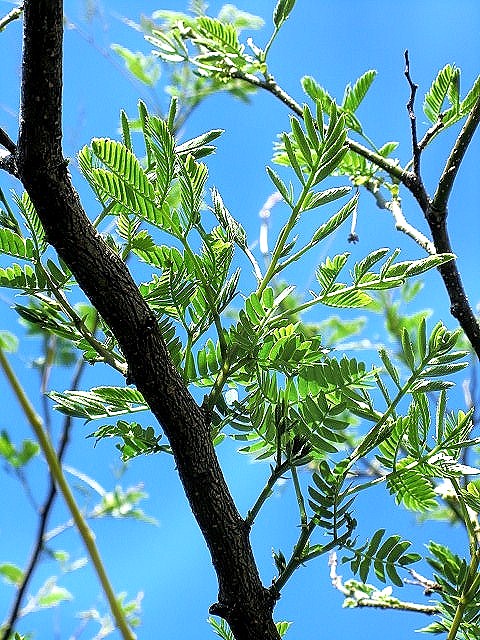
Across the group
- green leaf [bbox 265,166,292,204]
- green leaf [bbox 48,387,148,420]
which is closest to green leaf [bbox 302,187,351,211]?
green leaf [bbox 265,166,292,204]

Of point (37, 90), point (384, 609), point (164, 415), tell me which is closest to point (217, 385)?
point (164, 415)

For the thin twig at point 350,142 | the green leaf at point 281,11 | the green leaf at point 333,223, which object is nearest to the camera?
the green leaf at point 333,223

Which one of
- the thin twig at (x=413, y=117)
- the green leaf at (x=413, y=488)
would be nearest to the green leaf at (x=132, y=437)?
the green leaf at (x=413, y=488)

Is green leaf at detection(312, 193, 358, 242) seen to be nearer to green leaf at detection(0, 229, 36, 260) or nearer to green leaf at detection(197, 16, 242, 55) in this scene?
green leaf at detection(0, 229, 36, 260)

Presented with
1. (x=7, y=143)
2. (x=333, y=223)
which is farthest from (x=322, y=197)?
(x=7, y=143)

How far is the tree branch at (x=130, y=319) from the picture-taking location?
295 millimetres

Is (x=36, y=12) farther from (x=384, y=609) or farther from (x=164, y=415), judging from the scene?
(x=384, y=609)

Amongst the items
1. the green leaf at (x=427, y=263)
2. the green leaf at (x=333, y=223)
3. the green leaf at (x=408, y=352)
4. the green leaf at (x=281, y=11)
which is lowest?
the green leaf at (x=408, y=352)

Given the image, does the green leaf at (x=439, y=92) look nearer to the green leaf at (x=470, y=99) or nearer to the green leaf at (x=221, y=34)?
the green leaf at (x=470, y=99)

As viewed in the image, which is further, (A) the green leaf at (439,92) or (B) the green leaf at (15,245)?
(A) the green leaf at (439,92)

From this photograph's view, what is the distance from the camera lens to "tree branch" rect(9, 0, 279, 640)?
295mm

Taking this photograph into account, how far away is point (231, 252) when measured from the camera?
37cm

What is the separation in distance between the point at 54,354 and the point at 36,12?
1.69ft

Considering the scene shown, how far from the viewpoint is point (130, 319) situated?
33 cm
